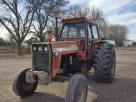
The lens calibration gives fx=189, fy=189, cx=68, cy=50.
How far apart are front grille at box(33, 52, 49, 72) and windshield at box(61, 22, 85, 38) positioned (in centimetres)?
208

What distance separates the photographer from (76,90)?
4266 mm

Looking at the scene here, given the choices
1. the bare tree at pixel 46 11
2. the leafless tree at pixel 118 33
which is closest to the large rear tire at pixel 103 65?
the bare tree at pixel 46 11

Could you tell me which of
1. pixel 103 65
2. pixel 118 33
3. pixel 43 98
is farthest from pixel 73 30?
pixel 118 33

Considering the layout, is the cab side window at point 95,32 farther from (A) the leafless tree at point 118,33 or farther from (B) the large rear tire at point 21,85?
(A) the leafless tree at point 118,33

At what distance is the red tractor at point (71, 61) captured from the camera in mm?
4684

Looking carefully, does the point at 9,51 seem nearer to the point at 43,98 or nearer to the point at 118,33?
the point at 43,98

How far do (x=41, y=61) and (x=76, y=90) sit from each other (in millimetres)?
1313

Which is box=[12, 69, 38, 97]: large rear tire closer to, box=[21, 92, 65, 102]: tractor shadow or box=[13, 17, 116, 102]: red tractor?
box=[13, 17, 116, 102]: red tractor

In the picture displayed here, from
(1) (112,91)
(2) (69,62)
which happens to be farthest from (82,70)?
(1) (112,91)

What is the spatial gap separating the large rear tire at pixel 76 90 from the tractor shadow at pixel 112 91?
590mm

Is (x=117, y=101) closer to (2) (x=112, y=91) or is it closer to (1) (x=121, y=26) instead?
(2) (x=112, y=91)

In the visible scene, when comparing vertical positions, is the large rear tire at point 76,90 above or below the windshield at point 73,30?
below

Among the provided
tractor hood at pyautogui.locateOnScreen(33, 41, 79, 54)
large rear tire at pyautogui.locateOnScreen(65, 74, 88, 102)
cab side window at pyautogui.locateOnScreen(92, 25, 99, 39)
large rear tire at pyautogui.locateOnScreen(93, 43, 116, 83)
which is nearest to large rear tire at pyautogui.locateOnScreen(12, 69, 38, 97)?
tractor hood at pyautogui.locateOnScreen(33, 41, 79, 54)

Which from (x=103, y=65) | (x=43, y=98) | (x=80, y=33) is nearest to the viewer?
(x=43, y=98)
